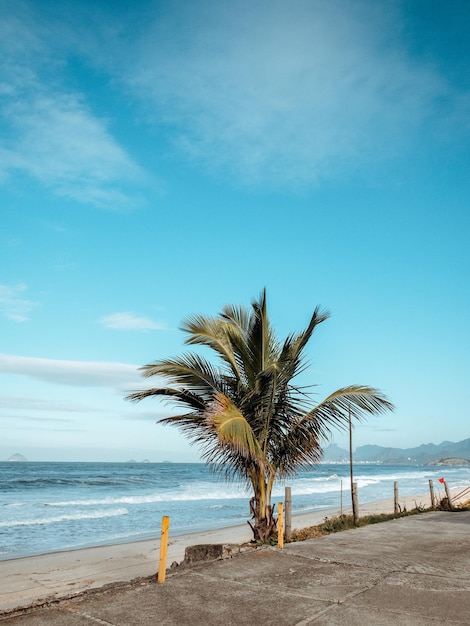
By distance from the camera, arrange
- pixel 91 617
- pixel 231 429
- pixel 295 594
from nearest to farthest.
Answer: pixel 91 617 < pixel 295 594 < pixel 231 429

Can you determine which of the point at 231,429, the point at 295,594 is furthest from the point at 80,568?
the point at 295,594

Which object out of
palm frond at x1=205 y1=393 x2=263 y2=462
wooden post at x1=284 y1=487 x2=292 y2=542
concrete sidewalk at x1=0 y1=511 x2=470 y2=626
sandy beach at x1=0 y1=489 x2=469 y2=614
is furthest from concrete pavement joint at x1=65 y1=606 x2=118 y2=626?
wooden post at x1=284 y1=487 x2=292 y2=542

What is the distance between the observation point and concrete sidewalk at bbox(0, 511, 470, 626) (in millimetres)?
5340

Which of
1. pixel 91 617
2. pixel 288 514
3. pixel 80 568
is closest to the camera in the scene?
pixel 91 617

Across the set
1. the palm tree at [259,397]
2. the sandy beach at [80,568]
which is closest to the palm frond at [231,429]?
the palm tree at [259,397]

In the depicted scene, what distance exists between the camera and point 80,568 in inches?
538

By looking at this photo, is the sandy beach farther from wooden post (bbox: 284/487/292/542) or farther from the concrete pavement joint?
the concrete pavement joint

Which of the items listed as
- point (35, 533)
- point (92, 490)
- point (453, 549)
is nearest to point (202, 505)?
point (35, 533)

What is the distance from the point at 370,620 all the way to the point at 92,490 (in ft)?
143

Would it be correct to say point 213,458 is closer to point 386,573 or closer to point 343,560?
point 343,560

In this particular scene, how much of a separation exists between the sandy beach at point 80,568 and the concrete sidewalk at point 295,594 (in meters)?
3.97

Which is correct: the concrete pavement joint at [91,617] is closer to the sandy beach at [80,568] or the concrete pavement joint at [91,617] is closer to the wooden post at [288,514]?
the sandy beach at [80,568]

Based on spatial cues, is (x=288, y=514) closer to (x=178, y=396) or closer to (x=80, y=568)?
(x=178, y=396)

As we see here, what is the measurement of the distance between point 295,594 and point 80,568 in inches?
370
